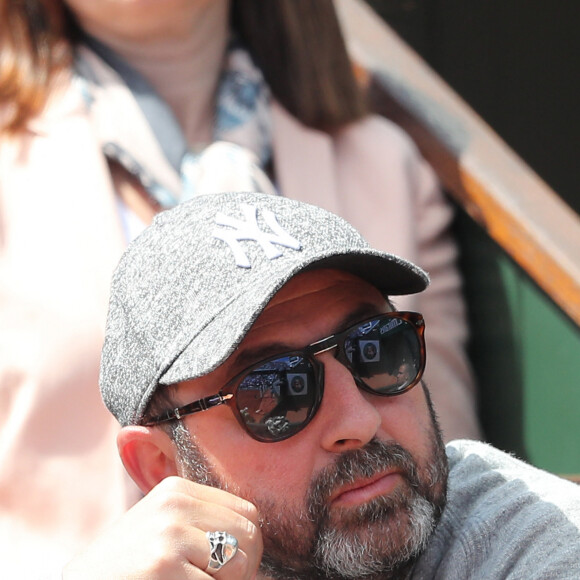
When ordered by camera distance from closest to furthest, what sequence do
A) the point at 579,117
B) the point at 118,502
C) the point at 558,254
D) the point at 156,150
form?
the point at 118,502, the point at 558,254, the point at 156,150, the point at 579,117

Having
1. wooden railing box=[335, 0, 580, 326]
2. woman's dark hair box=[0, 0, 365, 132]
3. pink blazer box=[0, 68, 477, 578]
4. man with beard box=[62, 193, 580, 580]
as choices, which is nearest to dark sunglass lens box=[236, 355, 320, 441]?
man with beard box=[62, 193, 580, 580]

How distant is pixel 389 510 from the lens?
1603 millimetres

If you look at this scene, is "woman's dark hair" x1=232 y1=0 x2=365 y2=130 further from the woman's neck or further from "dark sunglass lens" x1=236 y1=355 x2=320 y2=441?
"dark sunglass lens" x1=236 y1=355 x2=320 y2=441

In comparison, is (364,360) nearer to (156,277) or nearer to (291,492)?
(291,492)

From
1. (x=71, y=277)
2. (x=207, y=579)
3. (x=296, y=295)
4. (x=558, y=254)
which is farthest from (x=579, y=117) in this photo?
(x=207, y=579)

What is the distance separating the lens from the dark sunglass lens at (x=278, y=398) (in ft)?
5.32

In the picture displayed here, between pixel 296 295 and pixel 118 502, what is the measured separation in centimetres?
82

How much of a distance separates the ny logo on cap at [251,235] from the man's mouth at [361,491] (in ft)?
1.24

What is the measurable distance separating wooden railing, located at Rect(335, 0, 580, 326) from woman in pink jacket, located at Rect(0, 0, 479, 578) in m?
0.10

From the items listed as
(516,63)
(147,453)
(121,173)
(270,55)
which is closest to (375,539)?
(147,453)

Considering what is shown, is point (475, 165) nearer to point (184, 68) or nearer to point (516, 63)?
point (184, 68)

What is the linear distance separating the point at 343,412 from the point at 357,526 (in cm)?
17

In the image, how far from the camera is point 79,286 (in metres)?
2.38

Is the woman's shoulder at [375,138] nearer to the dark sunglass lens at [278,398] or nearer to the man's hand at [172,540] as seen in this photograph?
the dark sunglass lens at [278,398]
